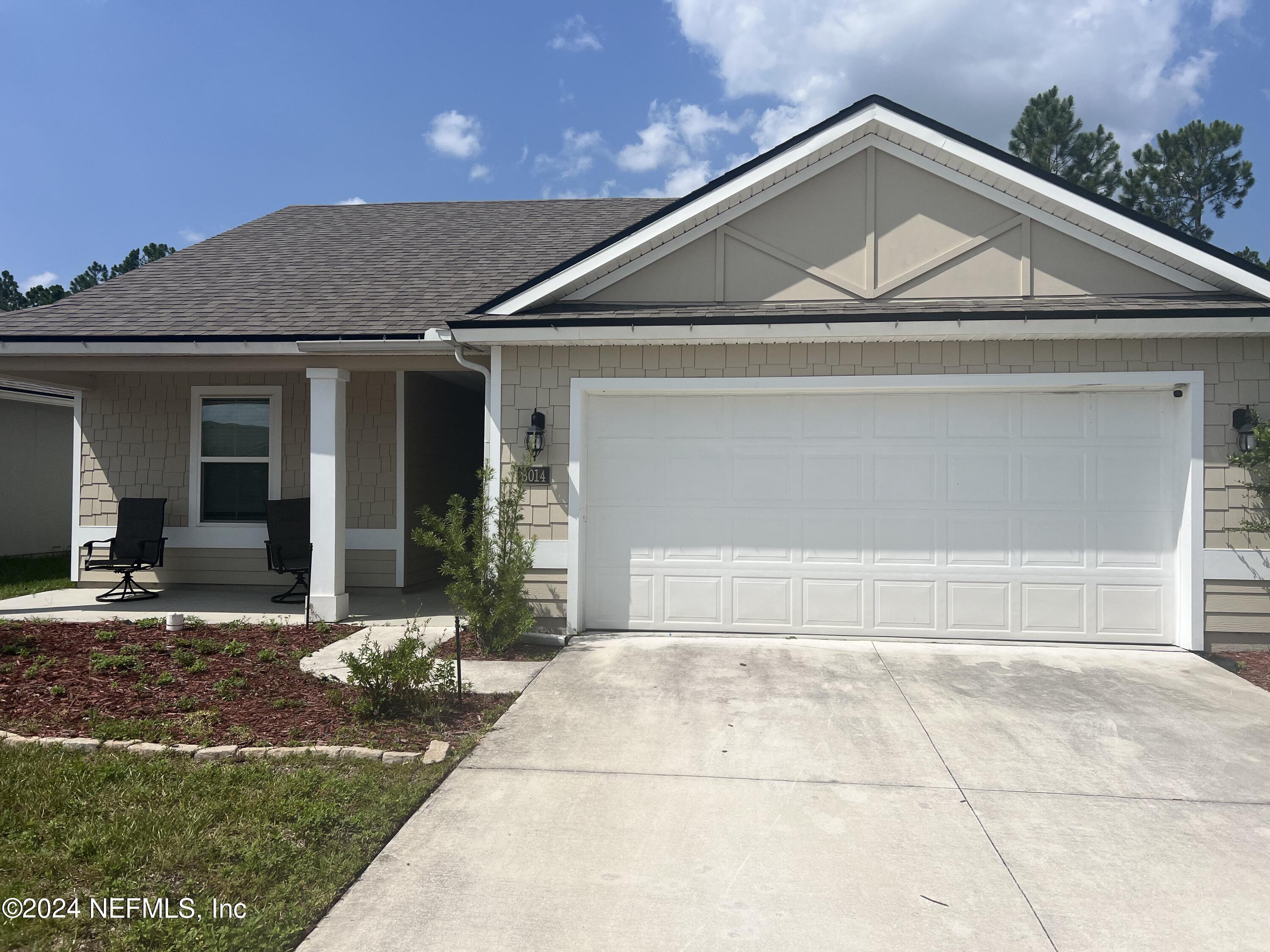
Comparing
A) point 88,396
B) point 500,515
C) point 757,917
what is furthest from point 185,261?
point 757,917

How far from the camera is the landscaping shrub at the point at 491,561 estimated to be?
6488 millimetres

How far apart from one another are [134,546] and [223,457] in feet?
4.79

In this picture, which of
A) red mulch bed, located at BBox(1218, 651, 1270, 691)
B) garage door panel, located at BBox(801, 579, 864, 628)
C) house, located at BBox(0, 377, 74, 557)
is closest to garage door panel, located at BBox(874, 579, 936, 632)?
garage door panel, located at BBox(801, 579, 864, 628)

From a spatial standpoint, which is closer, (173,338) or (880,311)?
(880,311)

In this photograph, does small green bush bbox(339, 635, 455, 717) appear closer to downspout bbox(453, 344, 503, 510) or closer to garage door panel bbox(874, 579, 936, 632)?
downspout bbox(453, 344, 503, 510)

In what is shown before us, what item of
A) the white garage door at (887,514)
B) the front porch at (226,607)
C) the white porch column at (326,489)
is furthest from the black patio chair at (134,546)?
the white garage door at (887,514)

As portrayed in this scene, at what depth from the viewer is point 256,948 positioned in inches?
101

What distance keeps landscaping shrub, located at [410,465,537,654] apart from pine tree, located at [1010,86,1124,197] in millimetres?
26885

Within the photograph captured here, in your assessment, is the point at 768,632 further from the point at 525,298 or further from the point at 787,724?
the point at 525,298

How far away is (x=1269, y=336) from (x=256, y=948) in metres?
8.37

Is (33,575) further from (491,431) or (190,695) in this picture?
(491,431)

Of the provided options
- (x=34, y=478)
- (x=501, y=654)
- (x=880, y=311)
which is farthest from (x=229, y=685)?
(x=34, y=478)

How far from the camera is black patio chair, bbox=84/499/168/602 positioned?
877cm

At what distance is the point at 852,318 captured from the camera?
643 cm
